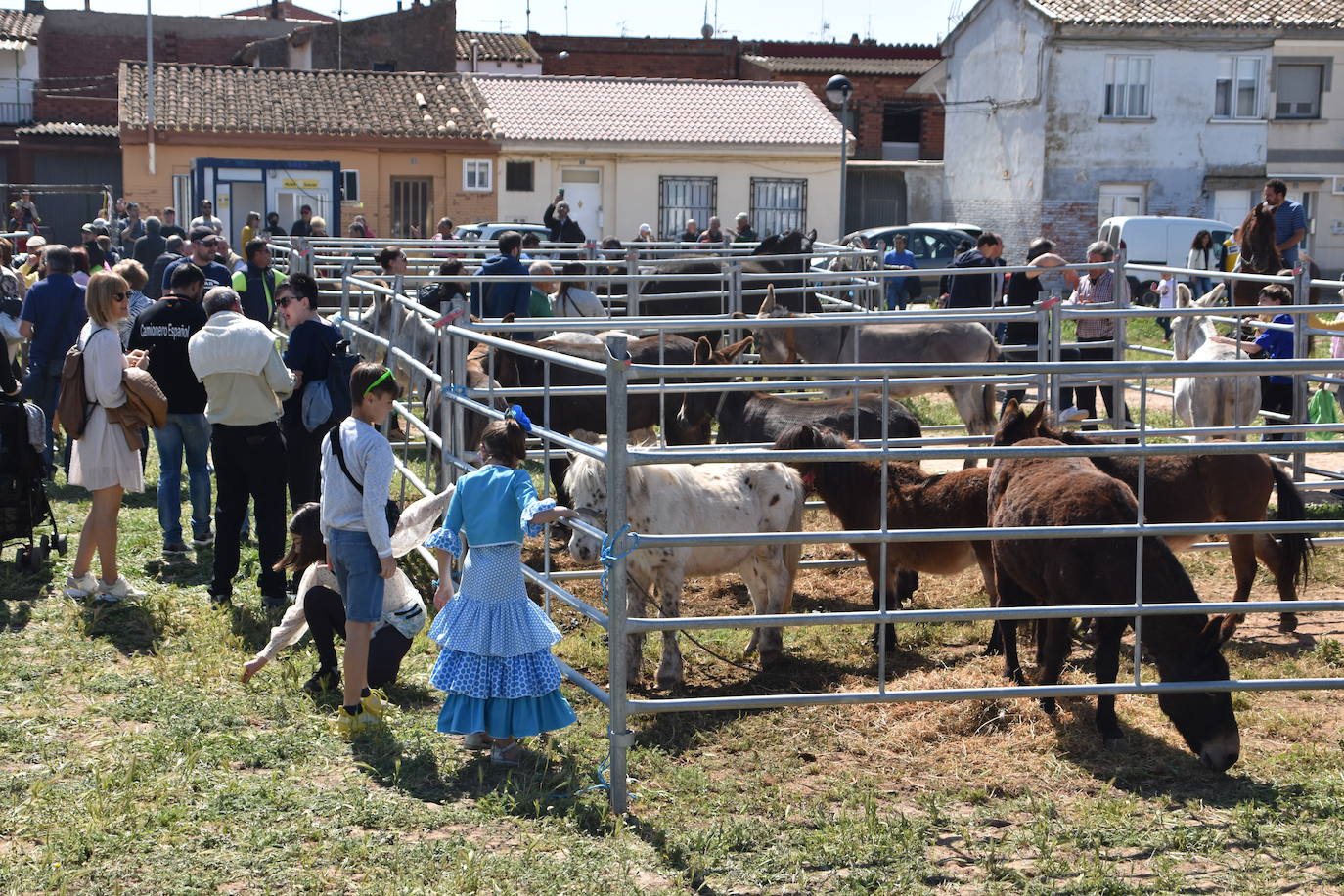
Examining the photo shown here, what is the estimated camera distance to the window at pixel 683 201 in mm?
37094

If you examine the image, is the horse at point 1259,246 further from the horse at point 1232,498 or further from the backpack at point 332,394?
the backpack at point 332,394

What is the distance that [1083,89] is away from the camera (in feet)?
116

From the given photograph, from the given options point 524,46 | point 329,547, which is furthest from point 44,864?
point 524,46

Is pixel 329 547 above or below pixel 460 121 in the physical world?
below

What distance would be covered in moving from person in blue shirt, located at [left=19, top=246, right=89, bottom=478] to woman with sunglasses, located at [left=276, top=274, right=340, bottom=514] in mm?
2696

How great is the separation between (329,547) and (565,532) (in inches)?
144

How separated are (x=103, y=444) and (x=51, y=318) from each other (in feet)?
9.62

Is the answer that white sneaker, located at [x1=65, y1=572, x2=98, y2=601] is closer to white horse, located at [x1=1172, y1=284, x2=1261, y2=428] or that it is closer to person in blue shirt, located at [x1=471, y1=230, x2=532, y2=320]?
person in blue shirt, located at [x1=471, y1=230, x2=532, y2=320]

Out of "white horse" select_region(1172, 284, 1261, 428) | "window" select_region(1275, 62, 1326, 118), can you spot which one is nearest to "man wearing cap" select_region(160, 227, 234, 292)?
"white horse" select_region(1172, 284, 1261, 428)

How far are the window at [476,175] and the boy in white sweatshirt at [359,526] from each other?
3021cm

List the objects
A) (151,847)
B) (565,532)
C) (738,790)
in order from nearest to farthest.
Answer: (151,847)
(738,790)
(565,532)

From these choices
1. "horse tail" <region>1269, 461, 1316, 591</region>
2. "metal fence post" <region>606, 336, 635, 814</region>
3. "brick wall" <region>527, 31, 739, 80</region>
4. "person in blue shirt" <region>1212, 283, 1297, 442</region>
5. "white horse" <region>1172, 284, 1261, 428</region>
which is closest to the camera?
"metal fence post" <region>606, 336, 635, 814</region>

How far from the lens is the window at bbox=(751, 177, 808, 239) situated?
37.8 m

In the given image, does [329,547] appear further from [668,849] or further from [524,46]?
[524,46]
